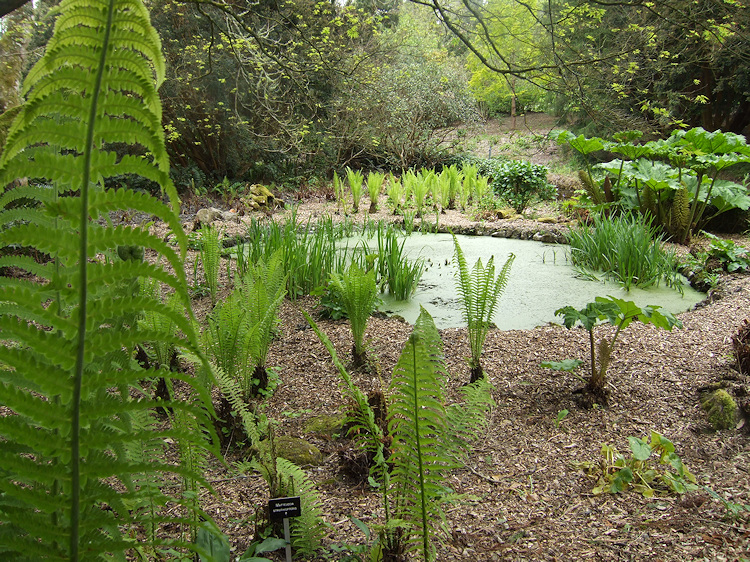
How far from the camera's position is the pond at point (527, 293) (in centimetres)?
368

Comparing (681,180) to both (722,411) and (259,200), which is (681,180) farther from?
(259,200)

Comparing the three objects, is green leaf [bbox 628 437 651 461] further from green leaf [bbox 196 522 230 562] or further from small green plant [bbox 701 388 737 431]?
green leaf [bbox 196 522 230 562]

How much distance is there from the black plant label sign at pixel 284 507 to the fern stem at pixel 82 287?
25.5 inches

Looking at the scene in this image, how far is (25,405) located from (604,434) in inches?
81.6

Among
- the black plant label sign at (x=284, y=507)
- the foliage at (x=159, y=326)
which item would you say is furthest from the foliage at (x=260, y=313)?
the black plant label sign at (x=284, y=507)

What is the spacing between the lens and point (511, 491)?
1750 millimetres

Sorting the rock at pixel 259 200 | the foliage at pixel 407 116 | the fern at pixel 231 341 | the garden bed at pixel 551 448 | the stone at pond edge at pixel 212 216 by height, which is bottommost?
the garden bed at pixel 551 448

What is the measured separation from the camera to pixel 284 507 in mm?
1220

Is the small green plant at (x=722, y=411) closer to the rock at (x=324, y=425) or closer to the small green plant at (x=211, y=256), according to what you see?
the rock at (x=324, y=425)

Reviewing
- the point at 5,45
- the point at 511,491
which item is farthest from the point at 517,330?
the point at 5,45

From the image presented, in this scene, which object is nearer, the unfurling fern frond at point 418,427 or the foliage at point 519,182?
the unfurling fern frond at point 418,427

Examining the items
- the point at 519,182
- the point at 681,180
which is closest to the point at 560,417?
the point at 681,180

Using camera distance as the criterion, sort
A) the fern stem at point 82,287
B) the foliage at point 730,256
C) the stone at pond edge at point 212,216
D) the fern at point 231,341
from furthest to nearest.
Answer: the stone at pond edge at point 212,216
the foliage at point 730,256
the fern at point 231,341
the fern stem at point 82,287

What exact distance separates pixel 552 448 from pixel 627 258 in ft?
9.60
